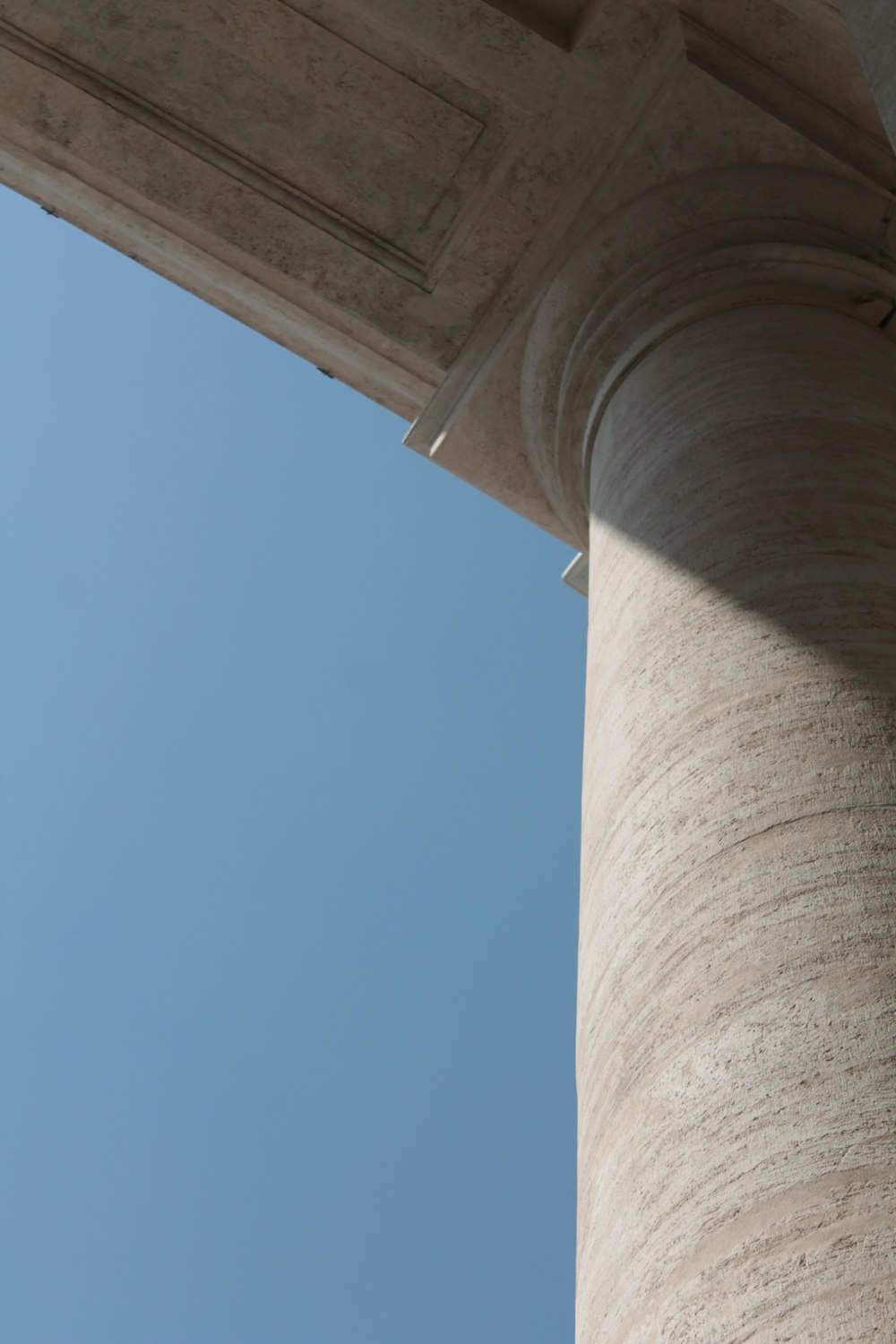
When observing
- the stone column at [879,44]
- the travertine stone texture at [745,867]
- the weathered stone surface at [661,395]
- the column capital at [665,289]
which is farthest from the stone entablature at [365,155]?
the stone column at [879,44]

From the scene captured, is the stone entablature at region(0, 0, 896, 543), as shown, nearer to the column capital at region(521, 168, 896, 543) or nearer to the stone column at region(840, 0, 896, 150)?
the column capital at region(521, 168, 896, 543)

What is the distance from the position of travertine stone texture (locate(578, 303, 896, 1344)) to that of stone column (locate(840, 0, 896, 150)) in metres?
2.60

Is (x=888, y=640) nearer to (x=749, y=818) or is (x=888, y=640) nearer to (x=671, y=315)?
(x=749, y=818)

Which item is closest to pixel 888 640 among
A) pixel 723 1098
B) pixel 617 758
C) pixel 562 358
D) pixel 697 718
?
pixel 697 718

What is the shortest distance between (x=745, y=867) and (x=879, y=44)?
4.03 metres

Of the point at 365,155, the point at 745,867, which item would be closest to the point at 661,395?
the point at 745,867

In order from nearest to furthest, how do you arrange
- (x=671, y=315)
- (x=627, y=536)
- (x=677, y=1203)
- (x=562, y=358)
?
1. (x=677, y=1203)
2. (x=627, y=536)
3. (x=671, y=315)
4. (x=562, y=358)

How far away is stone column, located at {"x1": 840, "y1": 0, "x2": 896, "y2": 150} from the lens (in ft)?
22.9

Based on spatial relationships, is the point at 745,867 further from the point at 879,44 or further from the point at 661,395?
the point at 661,395

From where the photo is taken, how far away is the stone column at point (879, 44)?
698 centimetres

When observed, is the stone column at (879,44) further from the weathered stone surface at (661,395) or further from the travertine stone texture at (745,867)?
the travertine stone texture at (745,867)

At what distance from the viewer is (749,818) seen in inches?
283

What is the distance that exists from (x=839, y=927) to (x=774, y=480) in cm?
396

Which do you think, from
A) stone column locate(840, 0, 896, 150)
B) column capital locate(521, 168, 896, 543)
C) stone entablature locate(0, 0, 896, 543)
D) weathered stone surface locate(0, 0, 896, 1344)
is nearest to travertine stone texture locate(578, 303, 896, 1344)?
weathered stone surface locate(0, 0, 896, 1344)
